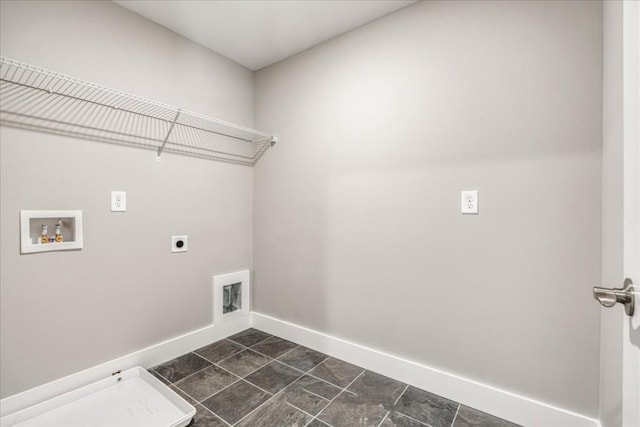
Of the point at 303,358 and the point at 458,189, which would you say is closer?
the point at 458,189

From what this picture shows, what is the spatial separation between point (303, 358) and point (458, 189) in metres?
1.51

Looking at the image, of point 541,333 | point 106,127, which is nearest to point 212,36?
point 106,127

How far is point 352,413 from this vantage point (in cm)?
151

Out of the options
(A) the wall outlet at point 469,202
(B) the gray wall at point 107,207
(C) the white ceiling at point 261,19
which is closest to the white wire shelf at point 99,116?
(B) the gray wall at point 107,207

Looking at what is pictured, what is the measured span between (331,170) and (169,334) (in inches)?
63.6

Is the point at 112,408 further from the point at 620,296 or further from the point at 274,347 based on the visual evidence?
the point at 620,296

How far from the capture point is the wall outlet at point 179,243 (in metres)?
2.07

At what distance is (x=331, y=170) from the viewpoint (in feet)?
6.97

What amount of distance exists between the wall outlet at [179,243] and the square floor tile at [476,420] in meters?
1.94

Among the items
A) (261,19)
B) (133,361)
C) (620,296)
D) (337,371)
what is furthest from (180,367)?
(261,19)

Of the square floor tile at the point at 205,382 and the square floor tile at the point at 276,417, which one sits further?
the square floor tile at the point at 205,382

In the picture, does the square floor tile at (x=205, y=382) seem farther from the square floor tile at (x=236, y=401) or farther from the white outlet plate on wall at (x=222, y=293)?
the white outlet plate on wall at (x=222, y=293)

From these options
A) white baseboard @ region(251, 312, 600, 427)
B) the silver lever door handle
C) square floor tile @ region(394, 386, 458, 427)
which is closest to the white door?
the silver lever door handle

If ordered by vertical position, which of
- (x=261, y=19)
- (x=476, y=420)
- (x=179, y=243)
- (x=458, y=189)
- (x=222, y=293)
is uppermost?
(x=261, y=19)
